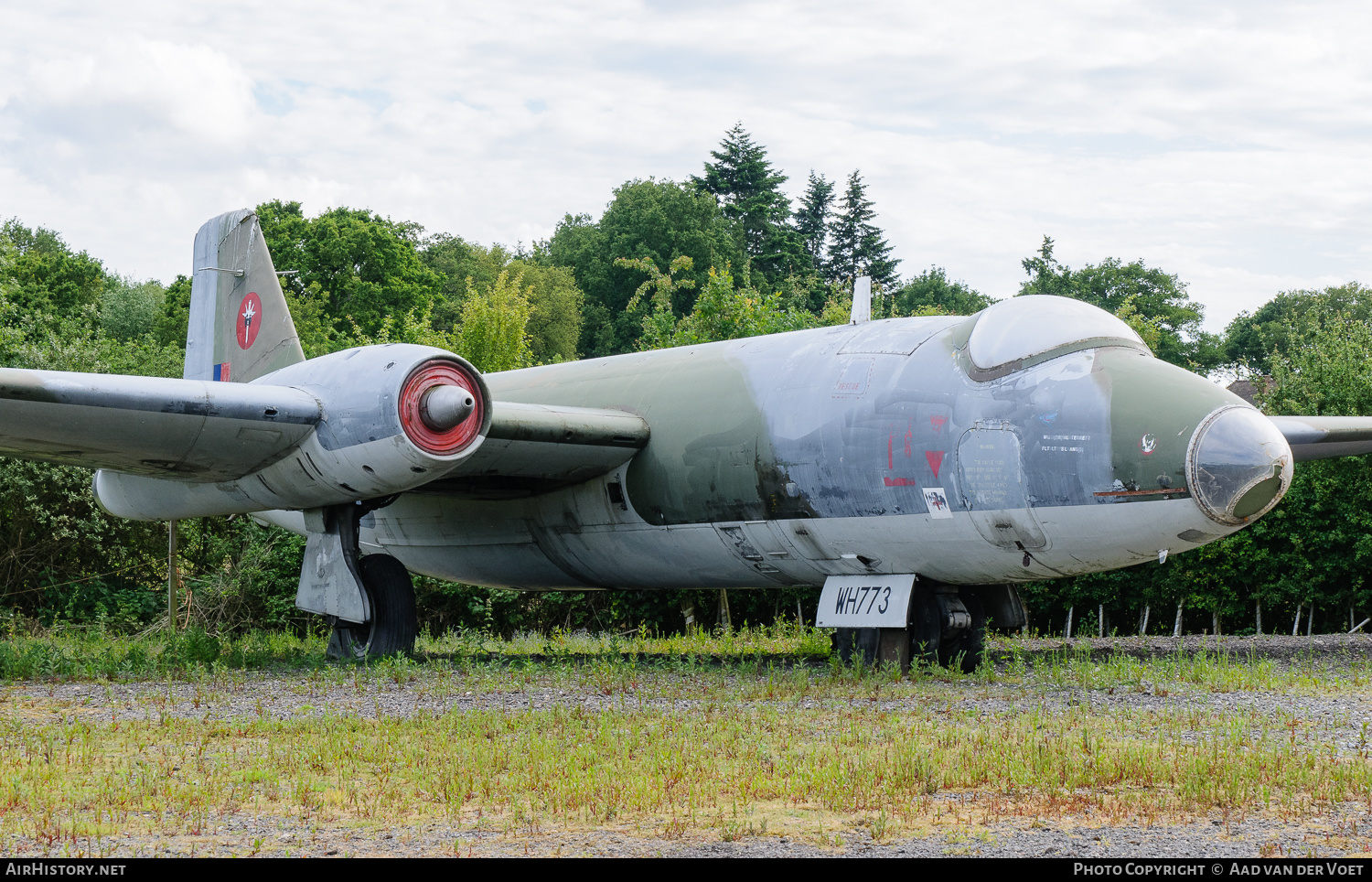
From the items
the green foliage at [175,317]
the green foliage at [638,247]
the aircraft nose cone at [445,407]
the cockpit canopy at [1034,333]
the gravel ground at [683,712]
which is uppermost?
the green foliage at [638,247]

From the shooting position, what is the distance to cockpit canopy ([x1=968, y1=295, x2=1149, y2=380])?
10195 millimetres

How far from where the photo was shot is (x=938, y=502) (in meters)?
10.3

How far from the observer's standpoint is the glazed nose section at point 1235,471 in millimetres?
9086

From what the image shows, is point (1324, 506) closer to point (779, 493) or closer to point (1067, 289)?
point (779, 493)

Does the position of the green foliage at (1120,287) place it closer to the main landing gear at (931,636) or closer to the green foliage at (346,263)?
the green foliage at (346,263)

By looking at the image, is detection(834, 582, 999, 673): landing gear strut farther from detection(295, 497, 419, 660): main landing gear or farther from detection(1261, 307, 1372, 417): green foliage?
detection(1261, 307, 1372, 417): green foliage

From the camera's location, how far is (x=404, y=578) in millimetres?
12977

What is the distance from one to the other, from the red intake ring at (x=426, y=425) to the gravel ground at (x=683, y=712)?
2022mm

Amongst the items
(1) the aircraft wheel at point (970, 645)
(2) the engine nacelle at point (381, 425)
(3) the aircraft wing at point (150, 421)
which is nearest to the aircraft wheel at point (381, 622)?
(2) the engine nacelle at point (381, 425)

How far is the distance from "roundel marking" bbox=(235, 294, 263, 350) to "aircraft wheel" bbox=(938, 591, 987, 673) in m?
9.35

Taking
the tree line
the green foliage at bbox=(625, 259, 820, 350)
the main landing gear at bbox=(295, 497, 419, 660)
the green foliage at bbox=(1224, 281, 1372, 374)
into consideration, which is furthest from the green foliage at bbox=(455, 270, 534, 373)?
the green foliage at bbox=(1224, 281, 1372, 374)

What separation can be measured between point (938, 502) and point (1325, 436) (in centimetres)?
566

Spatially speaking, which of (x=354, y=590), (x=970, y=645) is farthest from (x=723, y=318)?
(x=970, y=645)

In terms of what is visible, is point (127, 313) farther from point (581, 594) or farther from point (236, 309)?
point (236, 309)
